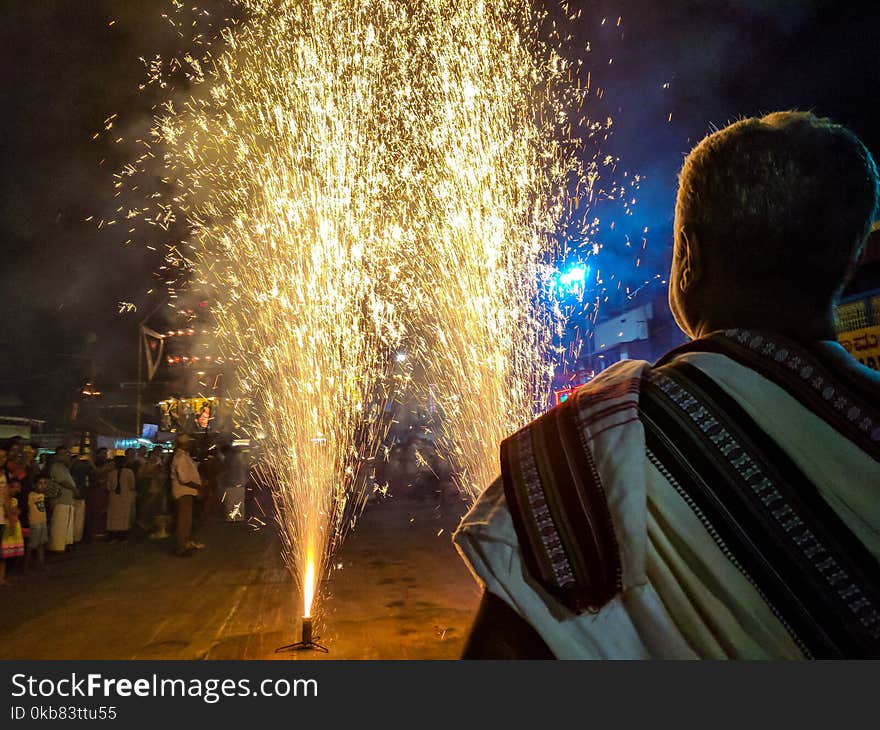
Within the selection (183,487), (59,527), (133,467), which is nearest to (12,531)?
(59,527)

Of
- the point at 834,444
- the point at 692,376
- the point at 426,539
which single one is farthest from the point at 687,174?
the point at 426,539

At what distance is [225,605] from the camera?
7133mm

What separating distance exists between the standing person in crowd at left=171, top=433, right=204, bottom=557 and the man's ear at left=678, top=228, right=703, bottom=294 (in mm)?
10441

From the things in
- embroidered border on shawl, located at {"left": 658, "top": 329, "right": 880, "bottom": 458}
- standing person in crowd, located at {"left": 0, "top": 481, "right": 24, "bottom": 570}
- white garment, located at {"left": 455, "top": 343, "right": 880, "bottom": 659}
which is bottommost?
white garment, located at {"left": 455, "top": 343, "right": 880, "bottom": 659}

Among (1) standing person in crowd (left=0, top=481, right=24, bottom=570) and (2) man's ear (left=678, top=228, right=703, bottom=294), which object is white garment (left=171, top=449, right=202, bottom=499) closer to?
(1) standing person in crowd (left=0, top=481, right=24, bottom=570)

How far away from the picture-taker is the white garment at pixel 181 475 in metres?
10.2

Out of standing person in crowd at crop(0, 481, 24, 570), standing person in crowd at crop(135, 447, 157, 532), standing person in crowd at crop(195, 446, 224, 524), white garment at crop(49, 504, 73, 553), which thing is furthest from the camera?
standing person in crowd at crop(195, 446, 224, 524)

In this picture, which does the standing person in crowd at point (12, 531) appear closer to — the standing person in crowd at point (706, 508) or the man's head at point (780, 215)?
the standing person in crowd at point (706, 508)

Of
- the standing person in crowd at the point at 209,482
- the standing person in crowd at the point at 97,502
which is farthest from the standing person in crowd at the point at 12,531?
Result: the standing person in crowd at the point at 209,482

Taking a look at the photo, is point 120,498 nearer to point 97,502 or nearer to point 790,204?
point 97,502

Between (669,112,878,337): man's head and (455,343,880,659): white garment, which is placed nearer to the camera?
(455,343,880,659): white garment

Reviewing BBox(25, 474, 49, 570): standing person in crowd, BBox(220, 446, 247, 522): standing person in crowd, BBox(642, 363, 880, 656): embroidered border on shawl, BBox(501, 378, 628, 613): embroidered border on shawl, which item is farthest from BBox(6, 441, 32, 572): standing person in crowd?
BBox(642, 363, 880, 656): embroidered border on shawl

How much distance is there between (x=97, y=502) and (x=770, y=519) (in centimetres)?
1333

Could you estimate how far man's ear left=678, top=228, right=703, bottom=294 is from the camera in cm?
99
